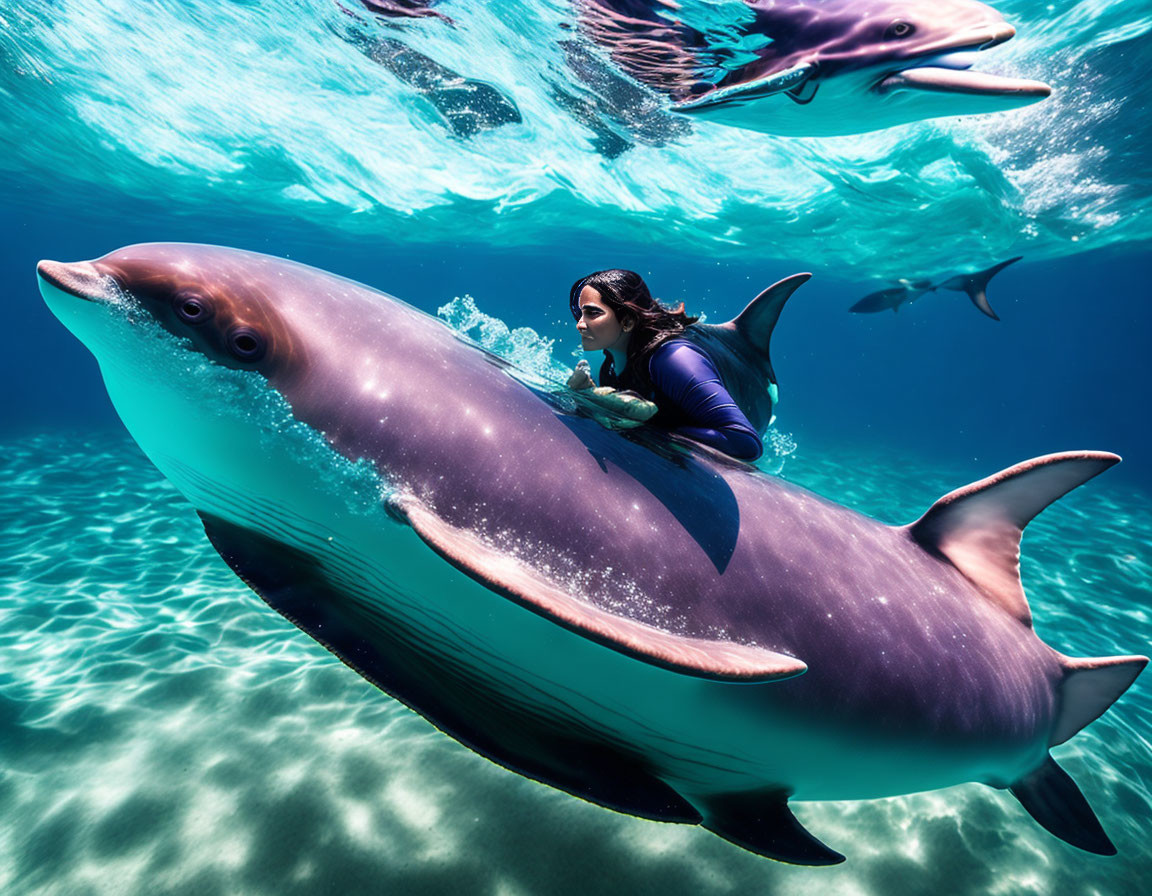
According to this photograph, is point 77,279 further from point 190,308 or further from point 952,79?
point 952,79

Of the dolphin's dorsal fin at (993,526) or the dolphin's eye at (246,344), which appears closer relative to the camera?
the dolphin's eye at (246,344)

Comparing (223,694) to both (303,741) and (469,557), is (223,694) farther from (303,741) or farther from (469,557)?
(469,557)

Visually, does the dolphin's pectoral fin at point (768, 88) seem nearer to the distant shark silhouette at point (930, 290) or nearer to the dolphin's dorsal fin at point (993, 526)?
the dolphin's dorsal fin at point (993, 526)

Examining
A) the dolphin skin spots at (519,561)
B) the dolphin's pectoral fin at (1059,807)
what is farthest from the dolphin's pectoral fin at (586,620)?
the dolphin's pectoral fin at (1059,807)

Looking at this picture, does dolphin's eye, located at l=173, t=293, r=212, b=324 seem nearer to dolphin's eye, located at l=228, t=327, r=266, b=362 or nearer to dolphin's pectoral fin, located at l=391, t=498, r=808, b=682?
dolphin's eye, located at l=228, t=327, r=266, b=362

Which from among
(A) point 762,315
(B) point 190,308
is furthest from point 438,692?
(A) point 762,315

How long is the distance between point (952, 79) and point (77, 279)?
6.54 metres

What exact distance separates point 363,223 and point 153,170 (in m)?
8.68

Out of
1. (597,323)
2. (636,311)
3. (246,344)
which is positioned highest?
(636,311)

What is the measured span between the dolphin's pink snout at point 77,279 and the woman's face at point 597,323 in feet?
5.30

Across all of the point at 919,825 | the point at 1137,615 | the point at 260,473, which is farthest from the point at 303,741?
the point at 1137,615

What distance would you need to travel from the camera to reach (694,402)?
7.89 feet

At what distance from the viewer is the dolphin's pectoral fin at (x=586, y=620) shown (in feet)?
4.91

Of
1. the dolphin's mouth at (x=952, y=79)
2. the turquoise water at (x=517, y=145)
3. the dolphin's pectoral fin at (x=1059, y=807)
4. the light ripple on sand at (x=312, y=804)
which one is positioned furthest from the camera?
the turquoise water at (x=517, y=145)
